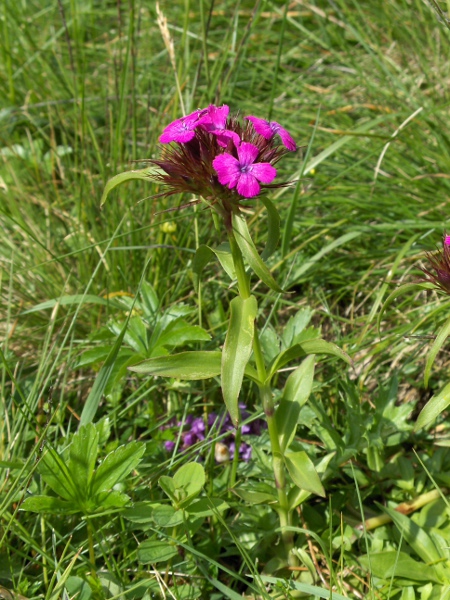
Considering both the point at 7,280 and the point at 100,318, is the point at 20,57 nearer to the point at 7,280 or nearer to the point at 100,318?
the point at 7,280

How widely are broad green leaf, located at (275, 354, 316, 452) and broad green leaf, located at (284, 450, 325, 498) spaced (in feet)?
0.18

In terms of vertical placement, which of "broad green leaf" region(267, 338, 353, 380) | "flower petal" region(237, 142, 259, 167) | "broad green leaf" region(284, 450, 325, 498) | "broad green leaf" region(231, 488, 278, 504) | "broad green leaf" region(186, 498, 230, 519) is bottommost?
"broad green leaf" region(186, 498, 230, 519)

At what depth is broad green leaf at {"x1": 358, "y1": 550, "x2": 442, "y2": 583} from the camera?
177 cm

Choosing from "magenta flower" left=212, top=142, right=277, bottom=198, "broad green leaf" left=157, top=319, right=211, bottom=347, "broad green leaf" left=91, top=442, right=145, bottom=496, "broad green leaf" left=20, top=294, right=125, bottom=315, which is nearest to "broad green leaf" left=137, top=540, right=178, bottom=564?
"broad green leaf" left=91, top=442, right=145, bottom=496

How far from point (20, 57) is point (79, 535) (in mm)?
2614

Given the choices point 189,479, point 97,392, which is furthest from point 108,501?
point 97,392

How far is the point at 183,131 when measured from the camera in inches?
57.5

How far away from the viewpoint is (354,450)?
1.90 meters

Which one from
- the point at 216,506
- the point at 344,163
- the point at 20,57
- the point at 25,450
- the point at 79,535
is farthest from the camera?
the point at 20,57

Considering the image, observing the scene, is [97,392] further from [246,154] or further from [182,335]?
[246,154]

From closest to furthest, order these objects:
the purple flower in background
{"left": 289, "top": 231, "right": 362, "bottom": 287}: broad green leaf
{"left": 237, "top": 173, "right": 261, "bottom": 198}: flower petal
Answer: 1. {"left": 237, "top": 173, "right": 261, "bottom": 198}: flower petal
2. the purple flower in background
3. {"left": 289, "top": 231, "right": 362, "bottom": 287}: broad green leaf

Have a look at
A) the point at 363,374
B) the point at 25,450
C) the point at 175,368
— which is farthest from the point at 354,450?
the point at 25,450

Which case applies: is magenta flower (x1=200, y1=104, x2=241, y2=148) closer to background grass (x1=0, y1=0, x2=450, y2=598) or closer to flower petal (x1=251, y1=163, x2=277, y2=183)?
flower petal (x1=251, y1=163, x2=277, y2=183)

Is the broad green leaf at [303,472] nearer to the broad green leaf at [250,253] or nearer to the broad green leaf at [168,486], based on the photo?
the broad green leaf at [168,486]
